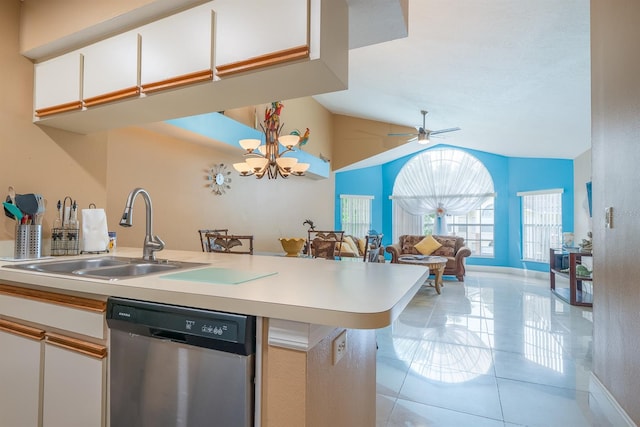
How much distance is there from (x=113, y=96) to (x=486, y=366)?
127 inches

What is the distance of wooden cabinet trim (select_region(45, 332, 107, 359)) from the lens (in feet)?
4.00

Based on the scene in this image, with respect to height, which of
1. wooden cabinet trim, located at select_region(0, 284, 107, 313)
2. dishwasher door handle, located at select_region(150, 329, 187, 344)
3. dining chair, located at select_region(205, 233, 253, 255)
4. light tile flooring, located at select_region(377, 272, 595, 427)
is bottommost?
light tile flooring, located at select_region(377, 272, 595, 427)

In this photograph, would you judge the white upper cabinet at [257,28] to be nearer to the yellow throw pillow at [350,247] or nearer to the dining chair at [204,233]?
the dining chair at [204,233]

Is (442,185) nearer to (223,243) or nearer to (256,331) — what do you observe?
(223,243)

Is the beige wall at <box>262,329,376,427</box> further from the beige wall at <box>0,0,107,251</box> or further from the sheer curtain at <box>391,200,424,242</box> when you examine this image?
the sheer curtain at <box>391,200,424,242</box>

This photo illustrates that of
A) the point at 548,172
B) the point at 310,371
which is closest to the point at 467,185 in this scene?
the point at 548,172

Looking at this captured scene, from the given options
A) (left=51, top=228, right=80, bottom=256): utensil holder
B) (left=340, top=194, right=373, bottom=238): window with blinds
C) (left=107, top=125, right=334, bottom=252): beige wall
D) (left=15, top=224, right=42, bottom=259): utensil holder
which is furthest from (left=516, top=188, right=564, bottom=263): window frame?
(left=15, top=224, right=42, bottom=259): utensil holder

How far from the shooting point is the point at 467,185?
8.29 metres

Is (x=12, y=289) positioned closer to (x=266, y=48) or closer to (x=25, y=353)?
(x=25, y=353)

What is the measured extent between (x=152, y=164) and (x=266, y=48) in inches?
112

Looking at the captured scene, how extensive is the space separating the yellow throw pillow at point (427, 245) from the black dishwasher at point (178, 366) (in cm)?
691

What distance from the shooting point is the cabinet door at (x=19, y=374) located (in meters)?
1.41

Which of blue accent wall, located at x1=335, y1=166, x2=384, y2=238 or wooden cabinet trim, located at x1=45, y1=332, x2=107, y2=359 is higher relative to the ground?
blue accent wall, located at x1=335, y1=166, x2=384, y2=238

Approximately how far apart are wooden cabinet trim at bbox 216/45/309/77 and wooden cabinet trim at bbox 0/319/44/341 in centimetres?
135
